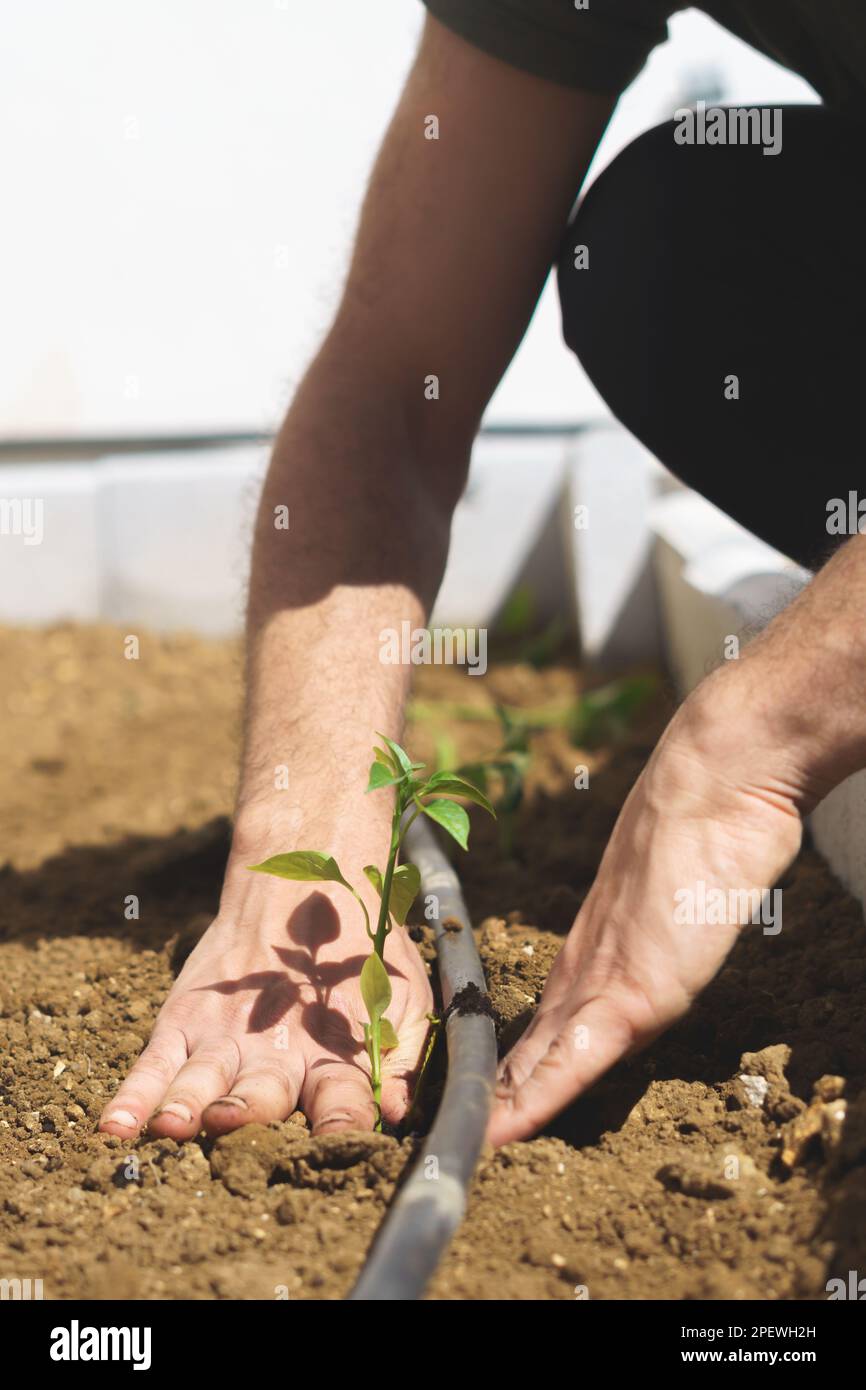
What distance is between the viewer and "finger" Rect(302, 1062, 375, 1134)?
117 centimetres

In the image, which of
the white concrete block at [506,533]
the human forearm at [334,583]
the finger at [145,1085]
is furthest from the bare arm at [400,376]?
the white concrete block at [506,533]

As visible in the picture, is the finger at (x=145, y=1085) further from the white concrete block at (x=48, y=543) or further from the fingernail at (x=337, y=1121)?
the white concrete block at (x=48, y=543)

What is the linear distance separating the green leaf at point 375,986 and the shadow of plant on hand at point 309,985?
0.12 m

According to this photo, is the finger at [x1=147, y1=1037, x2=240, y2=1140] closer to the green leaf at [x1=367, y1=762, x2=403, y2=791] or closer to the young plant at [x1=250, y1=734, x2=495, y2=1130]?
the young plant at [x1=250, y1=734, x2=495, y2=1130]

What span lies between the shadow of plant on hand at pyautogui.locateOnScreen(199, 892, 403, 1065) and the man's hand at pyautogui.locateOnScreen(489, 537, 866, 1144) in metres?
0.25

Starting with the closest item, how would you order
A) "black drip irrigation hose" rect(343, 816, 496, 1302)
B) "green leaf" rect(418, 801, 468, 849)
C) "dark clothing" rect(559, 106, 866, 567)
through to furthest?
"black drip irrigation hose" rect(343, 816, 496, 1302), "green leaf" rect(418, 801, 468, 849), "dark clothing" rect(559, 106, 866, 567)

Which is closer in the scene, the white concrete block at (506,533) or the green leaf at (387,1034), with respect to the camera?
the green leaf at (387,1034)

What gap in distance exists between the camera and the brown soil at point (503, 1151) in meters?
1.00

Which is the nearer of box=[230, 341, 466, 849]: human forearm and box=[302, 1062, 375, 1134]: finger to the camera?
box=[302, 1062, 375, 1134]: finger

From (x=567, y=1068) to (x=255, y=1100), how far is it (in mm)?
316

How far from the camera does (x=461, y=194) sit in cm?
165

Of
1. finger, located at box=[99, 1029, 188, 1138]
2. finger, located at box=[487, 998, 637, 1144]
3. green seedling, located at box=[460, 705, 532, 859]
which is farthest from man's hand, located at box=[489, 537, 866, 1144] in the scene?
green seedling, located at box=[460, 705, 532, 859]

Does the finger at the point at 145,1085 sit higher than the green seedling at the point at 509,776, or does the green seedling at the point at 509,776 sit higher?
the green seedling at the point at 509,776

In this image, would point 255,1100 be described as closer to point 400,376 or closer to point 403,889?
point 403,889
